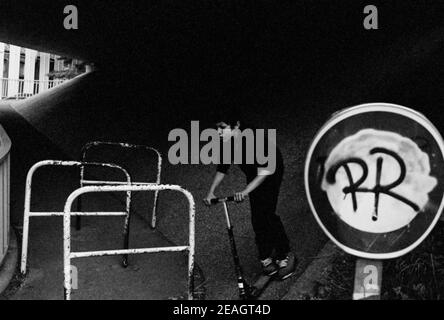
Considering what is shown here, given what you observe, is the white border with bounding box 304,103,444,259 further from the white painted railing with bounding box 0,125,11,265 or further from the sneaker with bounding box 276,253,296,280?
the white painted railing with bounding box 0,125,11,265

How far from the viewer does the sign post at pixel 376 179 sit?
2217mm

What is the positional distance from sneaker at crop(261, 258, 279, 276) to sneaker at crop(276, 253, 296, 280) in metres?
0.05

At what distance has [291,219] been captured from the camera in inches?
221

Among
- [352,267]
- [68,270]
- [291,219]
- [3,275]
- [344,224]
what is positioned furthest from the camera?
[291,219]

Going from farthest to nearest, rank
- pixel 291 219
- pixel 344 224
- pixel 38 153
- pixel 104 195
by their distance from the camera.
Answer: pixel 38 153, pixel 104 195, pixel 291 219, pixel 344 224

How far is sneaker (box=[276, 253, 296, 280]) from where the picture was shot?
4.53 metres

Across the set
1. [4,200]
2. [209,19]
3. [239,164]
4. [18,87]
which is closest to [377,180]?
[239,164]

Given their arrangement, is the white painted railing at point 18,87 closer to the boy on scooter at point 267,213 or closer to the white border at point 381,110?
the boy on scooter at point 267,213

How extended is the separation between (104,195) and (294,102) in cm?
369

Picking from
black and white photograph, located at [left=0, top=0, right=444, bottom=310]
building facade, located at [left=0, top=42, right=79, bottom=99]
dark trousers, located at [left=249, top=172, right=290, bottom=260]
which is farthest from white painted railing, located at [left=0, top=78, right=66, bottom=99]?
dark trousers, located at [left=249, top=172, right=290, bottom=260]

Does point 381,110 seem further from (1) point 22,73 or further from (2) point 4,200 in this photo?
(1) point 22,73

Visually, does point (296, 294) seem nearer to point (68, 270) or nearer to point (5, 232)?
point (68, 270)

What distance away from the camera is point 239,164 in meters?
4.75
